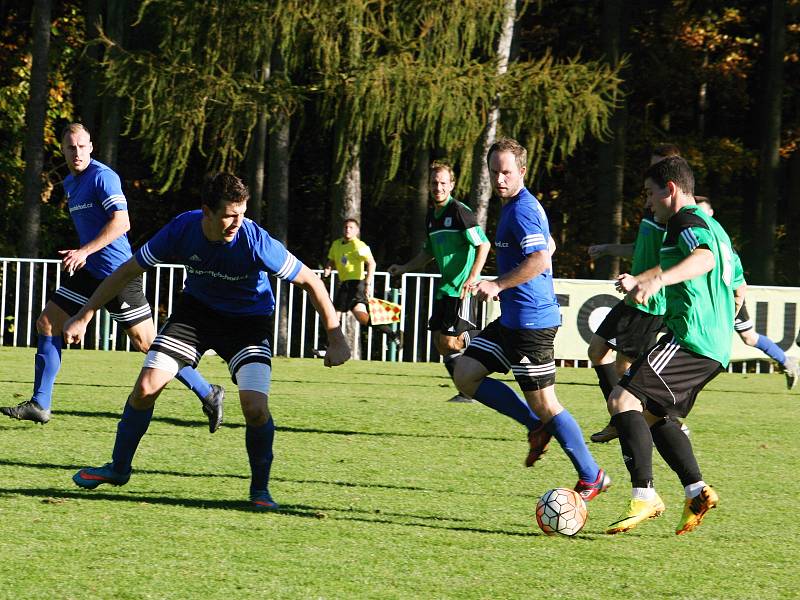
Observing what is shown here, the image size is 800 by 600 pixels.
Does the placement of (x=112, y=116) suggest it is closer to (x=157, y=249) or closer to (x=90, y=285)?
(x=90, y=285)

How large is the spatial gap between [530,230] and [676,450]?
137cm

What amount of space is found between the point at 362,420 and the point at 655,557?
15.8ft

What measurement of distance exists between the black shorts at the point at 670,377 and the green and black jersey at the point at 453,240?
3.95 m

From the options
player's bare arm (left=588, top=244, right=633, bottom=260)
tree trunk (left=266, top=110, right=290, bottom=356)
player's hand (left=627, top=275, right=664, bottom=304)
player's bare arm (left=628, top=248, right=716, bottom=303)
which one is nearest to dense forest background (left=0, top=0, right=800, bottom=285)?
tree trunk (left=266, top=110, right=290, bottom=356)

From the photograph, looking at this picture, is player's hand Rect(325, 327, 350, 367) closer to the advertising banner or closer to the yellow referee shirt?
the yellow referee shirt

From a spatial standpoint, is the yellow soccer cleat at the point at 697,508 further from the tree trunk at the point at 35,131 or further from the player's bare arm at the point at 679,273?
the tree trunk at the point at 35,131

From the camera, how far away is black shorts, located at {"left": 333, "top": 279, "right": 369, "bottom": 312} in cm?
1695

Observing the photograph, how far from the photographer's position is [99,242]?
321 inches

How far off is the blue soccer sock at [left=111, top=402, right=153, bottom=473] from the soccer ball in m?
2.01

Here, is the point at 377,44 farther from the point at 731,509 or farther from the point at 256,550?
the point at 256,550

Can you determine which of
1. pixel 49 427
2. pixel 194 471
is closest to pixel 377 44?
pixel 49 427

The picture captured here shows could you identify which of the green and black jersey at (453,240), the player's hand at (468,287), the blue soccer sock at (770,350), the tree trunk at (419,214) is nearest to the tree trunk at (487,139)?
the tree trunk at (419,214)

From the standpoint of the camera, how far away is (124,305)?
333 inches

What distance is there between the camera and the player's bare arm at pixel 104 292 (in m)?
6.07
